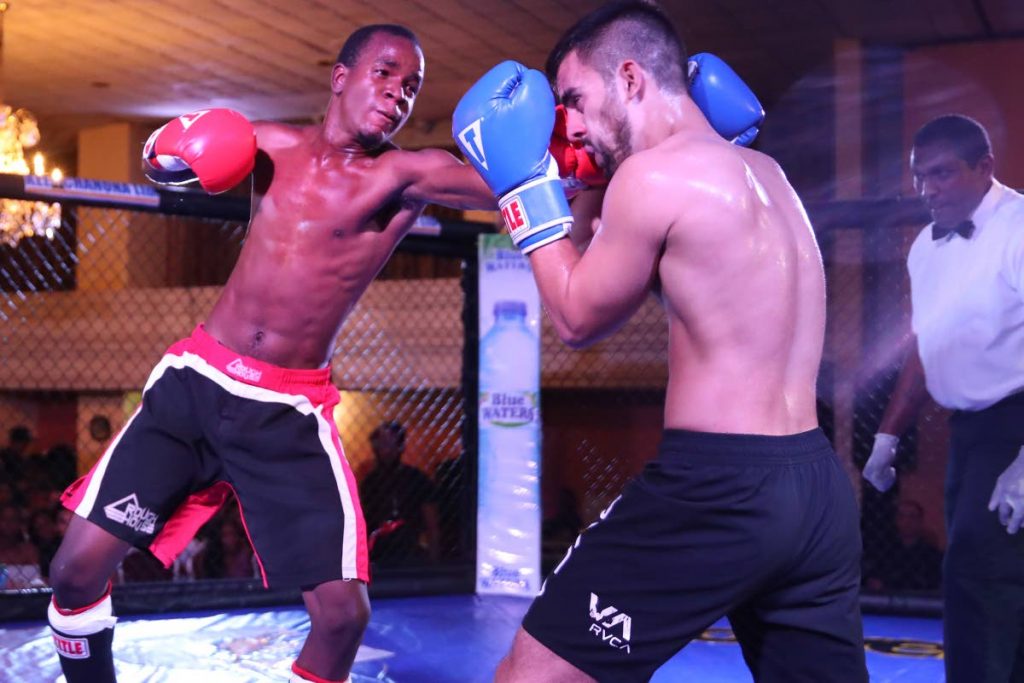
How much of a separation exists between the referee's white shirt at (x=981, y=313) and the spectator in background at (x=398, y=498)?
10.4ft

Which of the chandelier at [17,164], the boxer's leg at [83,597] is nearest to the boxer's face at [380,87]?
the boxer's leg at [83,597]

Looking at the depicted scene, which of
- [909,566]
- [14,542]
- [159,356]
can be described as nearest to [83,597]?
[14,542]

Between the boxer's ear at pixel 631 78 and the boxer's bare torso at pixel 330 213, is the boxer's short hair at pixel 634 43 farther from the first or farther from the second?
the boxer's bare torso at pixel 330 213

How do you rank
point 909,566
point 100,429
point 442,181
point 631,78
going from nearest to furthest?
1. point 631,78
2. point 442,181
3. point 909,566
4. point 100,429

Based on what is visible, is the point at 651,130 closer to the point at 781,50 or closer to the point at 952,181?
the point at 952,181

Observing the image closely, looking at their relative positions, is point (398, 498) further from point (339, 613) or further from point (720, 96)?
point (720, 96)

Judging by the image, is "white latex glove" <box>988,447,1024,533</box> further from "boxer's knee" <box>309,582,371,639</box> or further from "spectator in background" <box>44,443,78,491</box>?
"spectator in background" <box>44,443,78,491</box>

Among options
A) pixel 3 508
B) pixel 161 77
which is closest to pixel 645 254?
pixel 3 508

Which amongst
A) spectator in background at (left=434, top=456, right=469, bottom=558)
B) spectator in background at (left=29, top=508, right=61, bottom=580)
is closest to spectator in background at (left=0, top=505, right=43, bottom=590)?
spectator in background at (left=29, top=508, right=61, bottom=580)

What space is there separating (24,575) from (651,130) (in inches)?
139

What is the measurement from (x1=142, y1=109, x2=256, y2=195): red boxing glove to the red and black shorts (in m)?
0.34

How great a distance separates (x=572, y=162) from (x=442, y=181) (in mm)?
337

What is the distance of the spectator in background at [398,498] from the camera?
17.3 feet

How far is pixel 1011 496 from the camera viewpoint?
204 centimetres
